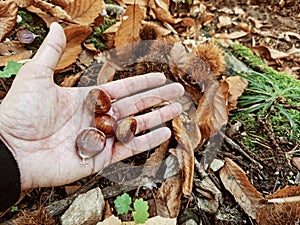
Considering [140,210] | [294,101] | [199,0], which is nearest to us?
[140,210]

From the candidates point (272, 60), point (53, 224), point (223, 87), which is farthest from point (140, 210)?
point (272, 60)

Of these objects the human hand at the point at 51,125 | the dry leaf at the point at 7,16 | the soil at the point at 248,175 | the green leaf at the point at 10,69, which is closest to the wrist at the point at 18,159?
the human hand at the point at 51,125

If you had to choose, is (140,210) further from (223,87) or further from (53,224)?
(223,87)

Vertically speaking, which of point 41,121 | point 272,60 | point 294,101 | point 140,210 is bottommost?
point 272,60

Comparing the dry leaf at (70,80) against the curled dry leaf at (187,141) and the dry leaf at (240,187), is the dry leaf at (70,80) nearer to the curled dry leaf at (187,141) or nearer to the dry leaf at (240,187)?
the curled dry leaf at (187,141)

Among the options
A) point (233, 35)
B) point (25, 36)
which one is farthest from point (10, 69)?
point (233, 35)

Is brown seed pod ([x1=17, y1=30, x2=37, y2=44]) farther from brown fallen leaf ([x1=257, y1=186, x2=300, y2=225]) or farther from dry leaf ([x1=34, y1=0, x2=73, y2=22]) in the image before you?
brown fallen leaf ([x1=257, y1=186, x2=300, y2=225])

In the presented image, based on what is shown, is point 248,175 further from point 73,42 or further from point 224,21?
point 224,21
